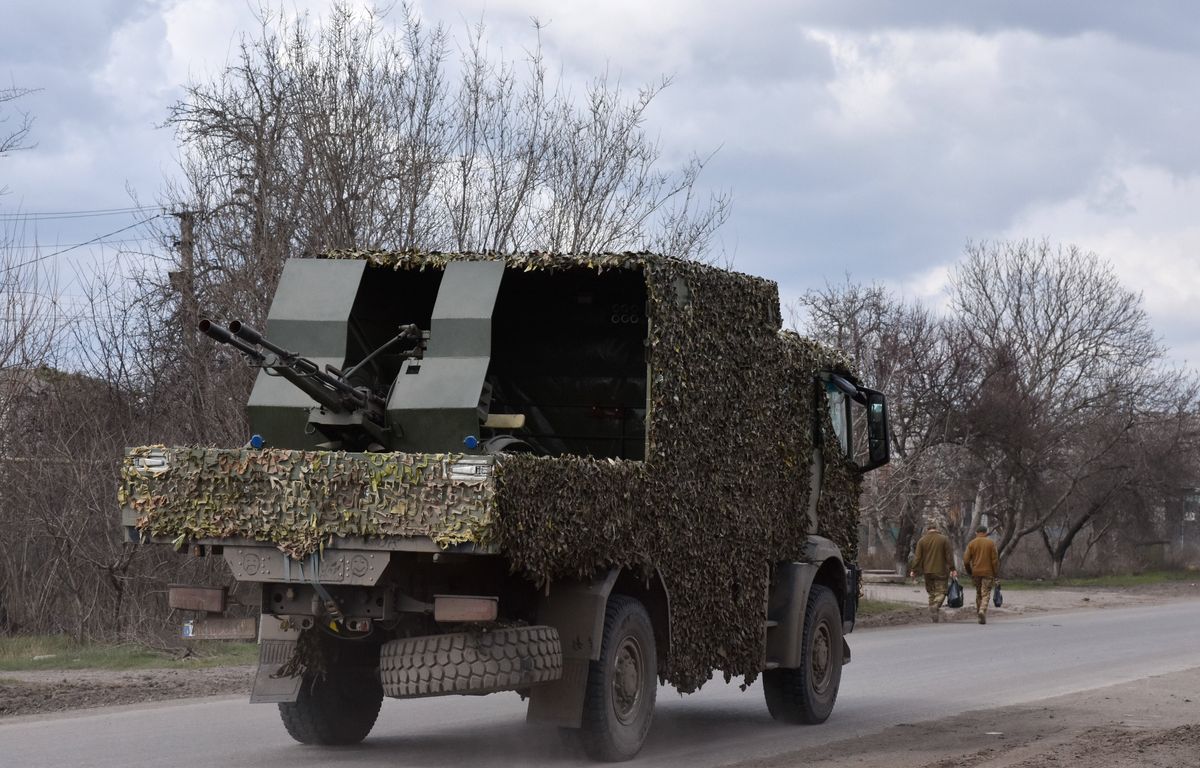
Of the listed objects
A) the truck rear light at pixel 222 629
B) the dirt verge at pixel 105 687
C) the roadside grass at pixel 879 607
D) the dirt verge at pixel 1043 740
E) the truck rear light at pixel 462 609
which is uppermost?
the roadside grass at pixel 879 607

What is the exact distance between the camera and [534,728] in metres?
11.2

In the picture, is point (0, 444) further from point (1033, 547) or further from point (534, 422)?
point (1033, 547)

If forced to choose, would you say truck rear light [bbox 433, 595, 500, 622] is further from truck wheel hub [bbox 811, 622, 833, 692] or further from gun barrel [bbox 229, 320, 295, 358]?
truck wheel hub [bbox 811, 622, 833, 692]

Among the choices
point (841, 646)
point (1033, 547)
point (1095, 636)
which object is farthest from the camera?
point (1033, 547)

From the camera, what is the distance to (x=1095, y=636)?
2222 cm

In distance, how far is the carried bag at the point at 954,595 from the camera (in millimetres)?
25897

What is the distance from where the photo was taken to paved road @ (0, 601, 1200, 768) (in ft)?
31.4

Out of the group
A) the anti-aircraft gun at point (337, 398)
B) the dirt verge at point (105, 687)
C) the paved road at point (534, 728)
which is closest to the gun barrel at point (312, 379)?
the anti-aircraft gun at point (337, 398)

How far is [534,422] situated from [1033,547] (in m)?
41.6

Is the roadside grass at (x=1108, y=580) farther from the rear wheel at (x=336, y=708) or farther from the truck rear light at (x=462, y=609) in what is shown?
the truck rear light at (x=462, y=609)

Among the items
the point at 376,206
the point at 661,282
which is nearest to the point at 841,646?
the point at 661,282

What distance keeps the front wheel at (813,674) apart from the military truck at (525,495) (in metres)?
0.03

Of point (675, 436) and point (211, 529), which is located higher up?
point (675, 436)

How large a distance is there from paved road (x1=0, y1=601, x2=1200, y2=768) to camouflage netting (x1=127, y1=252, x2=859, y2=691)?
0.82 metres
